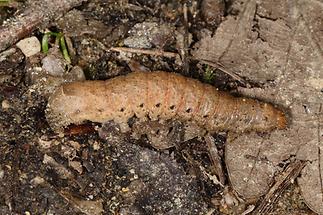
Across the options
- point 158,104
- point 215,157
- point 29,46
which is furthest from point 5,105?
point 215,157

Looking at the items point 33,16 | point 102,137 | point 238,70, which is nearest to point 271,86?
point 238,70

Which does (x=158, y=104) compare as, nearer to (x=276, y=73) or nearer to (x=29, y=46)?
(x=276, y=73)

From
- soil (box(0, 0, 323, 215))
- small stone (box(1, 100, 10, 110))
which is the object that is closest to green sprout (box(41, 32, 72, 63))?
soil (box(0, 0, 323, 215))

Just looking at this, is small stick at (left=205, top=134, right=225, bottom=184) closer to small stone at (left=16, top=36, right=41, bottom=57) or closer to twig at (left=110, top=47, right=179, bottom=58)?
twig at (left=110, top=47, right=179, bottom=58)

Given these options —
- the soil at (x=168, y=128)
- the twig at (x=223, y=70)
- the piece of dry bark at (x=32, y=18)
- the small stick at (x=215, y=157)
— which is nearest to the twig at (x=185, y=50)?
the soil at (x=168, y=128)

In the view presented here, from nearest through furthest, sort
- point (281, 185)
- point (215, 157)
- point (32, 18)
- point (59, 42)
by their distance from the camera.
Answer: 1. point (281, 185)
2. point (215, 157)
3. point (32, 18)
4. point (59, 42)

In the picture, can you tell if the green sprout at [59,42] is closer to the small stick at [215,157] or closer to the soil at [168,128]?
the soil at [168,128]

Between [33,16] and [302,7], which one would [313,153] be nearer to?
[302,7]
